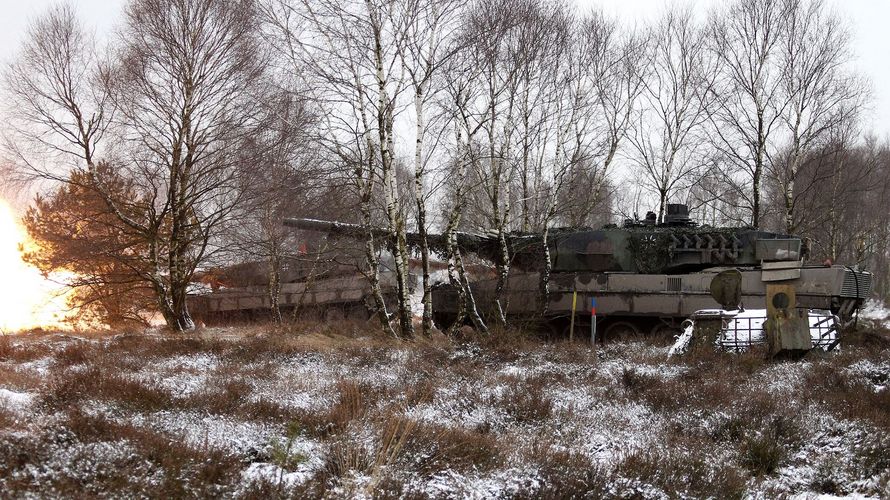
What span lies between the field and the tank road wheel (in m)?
4.39

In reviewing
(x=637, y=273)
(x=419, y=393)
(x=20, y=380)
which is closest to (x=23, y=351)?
(x=20, y=380)

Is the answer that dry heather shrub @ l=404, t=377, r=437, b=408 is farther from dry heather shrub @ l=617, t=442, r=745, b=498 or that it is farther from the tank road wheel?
the tank road wheel

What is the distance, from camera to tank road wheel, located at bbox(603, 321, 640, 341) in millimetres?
16938

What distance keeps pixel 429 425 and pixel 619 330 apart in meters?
11.1

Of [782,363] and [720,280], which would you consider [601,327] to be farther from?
[782,363]

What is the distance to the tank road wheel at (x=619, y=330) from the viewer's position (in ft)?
55.6

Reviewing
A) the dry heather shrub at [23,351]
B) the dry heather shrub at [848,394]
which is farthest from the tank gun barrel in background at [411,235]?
the dry heather shrub at [848,394]

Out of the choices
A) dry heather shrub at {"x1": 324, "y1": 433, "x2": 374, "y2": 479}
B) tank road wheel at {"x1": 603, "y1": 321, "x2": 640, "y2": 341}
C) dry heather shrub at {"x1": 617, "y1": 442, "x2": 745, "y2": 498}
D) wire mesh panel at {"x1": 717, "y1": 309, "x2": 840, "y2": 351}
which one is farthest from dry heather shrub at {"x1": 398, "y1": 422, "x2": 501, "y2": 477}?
tank road wheel at {"x1": 603, "y1": 321, "x2": 640, "y2": 341}

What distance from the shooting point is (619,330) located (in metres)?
17.3

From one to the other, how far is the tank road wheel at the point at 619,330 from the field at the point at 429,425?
14.4ft

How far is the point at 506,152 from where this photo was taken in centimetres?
1919

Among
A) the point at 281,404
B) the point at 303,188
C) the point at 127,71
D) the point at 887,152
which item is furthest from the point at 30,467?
the point at 887,152

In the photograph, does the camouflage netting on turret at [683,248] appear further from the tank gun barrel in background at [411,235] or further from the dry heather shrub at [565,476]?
the dry heather shrub at [565,476]

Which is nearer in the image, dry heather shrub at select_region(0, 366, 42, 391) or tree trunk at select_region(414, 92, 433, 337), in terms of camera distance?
dry heather shrub at select_region(0, 366, 42, 391)
